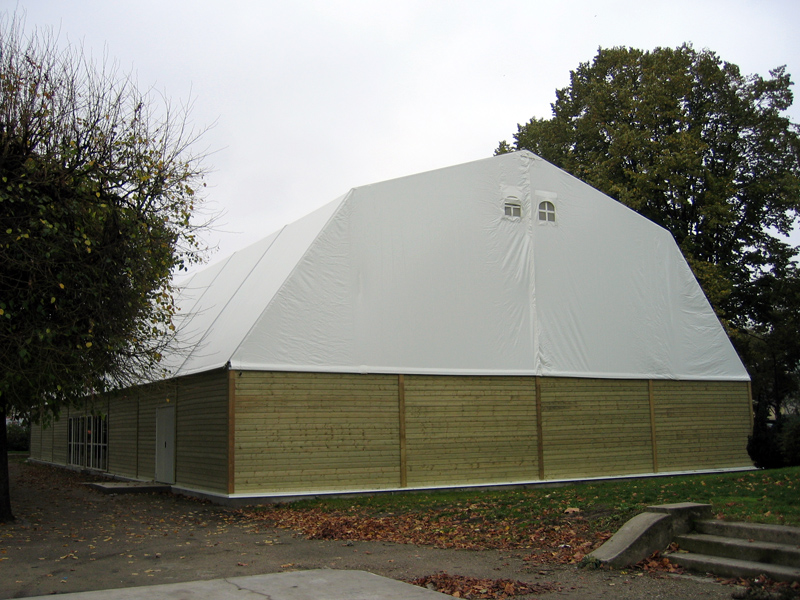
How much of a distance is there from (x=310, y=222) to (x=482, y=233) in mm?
4638

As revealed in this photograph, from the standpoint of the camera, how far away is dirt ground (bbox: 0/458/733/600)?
835 cm

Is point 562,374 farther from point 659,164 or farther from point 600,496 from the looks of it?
point 659,164

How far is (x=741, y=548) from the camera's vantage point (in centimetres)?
875

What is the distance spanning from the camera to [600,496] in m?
13.8

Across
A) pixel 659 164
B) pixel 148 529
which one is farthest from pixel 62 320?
pixel 659 164

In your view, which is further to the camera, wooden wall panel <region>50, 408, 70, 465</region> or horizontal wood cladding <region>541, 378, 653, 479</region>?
wooden wall panel <region>50, 408, 70, 465</region>

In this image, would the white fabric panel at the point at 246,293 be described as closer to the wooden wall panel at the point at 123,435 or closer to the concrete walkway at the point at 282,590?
the wooden wall panel at the point at 123,435

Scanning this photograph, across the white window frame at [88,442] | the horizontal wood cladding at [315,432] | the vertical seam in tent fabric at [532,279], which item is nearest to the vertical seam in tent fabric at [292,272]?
the horizontal wood cladding at [315,432]

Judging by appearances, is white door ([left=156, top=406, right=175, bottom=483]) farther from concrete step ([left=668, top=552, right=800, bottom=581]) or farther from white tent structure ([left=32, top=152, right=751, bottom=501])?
concrete step ([left=668, top=552, right=800, bottom=581])

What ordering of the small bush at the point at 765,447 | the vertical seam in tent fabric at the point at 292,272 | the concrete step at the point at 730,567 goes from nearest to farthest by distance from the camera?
the concrete step at the point at 730,567 → the vertical seam in tent fabric at the point at 292,272 → the small bush at the point at 765,447

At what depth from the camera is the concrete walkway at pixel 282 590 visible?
7.46 meters

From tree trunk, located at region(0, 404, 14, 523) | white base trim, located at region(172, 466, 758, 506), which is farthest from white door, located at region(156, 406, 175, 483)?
tree trunk, located at region(0, 404, 14, 523)

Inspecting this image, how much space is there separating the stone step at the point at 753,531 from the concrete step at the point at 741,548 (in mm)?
70

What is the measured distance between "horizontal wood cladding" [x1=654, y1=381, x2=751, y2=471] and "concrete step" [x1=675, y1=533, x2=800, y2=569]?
12191 millimetres
